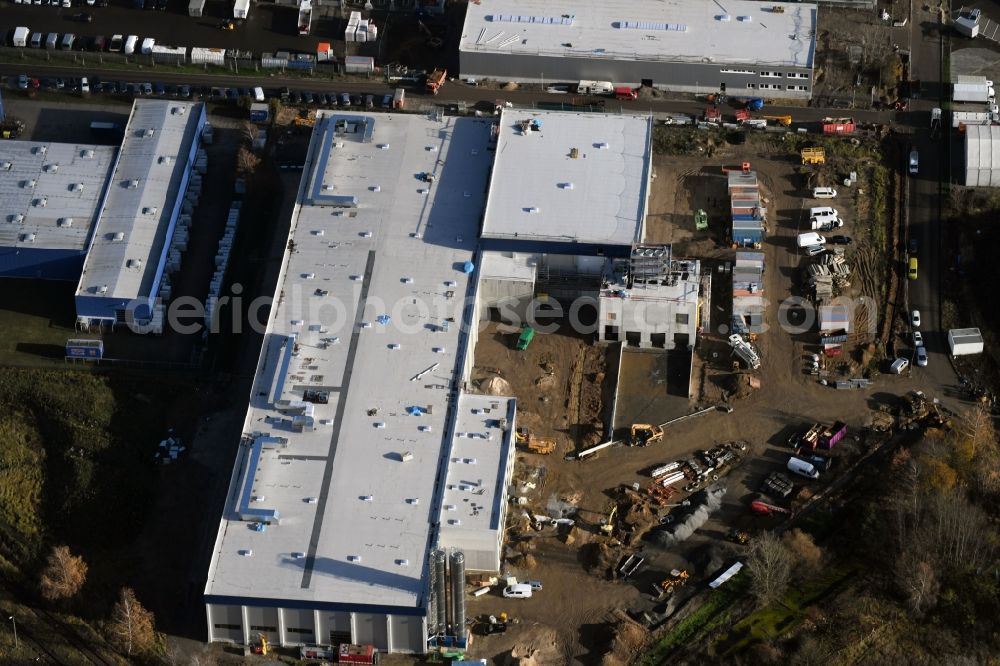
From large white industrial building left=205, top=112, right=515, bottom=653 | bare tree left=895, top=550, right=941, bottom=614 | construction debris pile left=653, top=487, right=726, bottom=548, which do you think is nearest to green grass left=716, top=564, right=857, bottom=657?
bare tree left=895, top=550, right=941, bottom=614

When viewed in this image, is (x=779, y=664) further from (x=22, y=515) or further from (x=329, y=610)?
(x=22, y=515)

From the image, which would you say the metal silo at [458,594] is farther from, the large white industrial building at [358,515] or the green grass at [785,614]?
the green grass at [785,614]

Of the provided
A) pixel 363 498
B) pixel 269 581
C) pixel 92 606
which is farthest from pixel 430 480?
pixel 92 606

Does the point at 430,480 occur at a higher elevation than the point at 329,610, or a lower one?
higher

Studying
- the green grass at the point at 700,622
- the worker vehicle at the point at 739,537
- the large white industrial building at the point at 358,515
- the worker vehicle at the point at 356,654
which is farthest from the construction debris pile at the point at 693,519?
the worker vehicle at the point at 356,654

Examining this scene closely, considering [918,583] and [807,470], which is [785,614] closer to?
[918,583]

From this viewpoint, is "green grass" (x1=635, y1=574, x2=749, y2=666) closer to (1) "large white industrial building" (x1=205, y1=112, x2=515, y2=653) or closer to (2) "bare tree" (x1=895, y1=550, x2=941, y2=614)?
(2) "bare tree" (x1=895, y1=550, x2=941, y2=614)
